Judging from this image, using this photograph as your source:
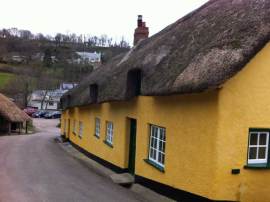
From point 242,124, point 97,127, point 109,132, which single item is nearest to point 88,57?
point 97,127

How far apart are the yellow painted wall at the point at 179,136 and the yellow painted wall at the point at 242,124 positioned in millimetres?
225

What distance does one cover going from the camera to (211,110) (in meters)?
9.80

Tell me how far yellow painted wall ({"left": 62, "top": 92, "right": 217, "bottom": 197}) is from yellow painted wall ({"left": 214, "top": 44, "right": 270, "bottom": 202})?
0.22m

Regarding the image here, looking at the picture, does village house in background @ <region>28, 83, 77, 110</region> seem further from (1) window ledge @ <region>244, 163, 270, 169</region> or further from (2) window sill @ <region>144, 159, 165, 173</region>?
(1) window ledge @ <region>244, 163, 270, 169</region>

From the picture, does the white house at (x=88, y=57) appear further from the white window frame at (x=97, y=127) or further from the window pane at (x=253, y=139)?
the window pane at (x=253, y=139)

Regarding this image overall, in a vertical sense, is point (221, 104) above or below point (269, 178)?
above

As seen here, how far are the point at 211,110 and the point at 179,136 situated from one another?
162 cm

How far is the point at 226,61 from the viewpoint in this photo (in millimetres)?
9242

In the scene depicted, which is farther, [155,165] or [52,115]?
[52,115]

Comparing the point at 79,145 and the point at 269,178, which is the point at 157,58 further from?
the point at 79,145

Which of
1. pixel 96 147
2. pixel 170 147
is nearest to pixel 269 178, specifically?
pixel 170 147

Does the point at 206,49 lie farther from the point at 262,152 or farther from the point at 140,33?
the point at 140,33

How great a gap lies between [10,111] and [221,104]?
34727 mm

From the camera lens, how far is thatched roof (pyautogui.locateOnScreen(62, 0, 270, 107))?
30.2 feet
